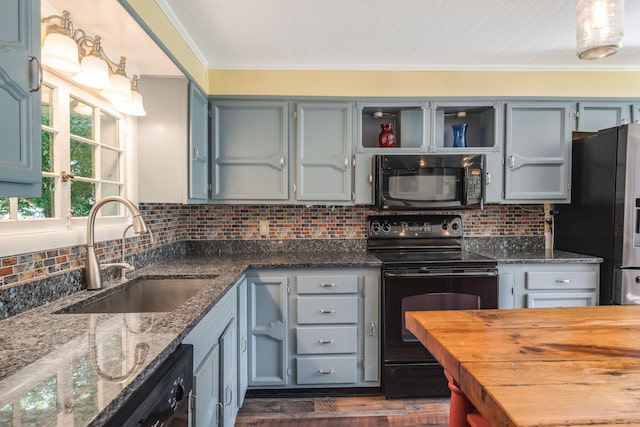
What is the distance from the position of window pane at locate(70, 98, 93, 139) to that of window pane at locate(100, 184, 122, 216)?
0.29m

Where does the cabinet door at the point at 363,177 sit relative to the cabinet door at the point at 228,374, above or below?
above

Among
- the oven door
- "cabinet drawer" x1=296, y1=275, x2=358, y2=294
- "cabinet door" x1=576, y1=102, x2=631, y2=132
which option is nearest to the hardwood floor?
the oven door

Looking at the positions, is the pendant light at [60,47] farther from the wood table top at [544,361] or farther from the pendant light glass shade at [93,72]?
the wood table top at [544,361]

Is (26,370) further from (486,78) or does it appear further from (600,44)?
(486,78)

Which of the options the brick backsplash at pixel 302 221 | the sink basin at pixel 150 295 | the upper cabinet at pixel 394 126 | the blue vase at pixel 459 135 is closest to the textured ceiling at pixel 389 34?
the upper cabinet at pixel 394 126

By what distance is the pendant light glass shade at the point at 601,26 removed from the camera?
1066mm

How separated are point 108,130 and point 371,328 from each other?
1971 millimetres

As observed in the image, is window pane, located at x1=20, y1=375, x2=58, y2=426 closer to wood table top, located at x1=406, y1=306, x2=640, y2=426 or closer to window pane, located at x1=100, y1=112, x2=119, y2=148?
wood table top, located at x1=406, y1=306, x2=640, y2=426

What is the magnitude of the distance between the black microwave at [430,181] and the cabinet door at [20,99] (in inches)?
75.0

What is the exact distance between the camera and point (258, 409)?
2.15m

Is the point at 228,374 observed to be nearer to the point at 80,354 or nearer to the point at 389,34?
the point at 80,354

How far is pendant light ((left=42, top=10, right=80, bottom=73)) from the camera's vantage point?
113cm

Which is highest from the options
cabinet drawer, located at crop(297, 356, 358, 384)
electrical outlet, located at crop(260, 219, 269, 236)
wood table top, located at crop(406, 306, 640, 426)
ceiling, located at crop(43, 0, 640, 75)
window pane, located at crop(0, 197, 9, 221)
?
ceiling, located at crop(43, 0, 640, 75)

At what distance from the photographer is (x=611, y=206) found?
225 centimetres
